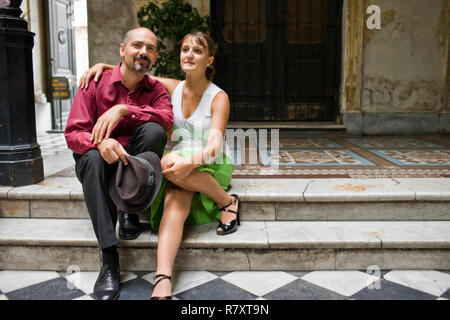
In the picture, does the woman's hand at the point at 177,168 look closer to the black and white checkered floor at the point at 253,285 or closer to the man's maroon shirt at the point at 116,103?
the man's maroon shirt at the point at 116,103

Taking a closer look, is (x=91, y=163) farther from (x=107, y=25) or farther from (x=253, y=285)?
(x=107, y=25)

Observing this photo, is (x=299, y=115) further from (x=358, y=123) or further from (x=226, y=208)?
(x=226, y=208)

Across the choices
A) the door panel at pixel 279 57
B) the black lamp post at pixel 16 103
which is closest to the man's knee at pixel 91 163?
the black lamp post at pixel 16 103

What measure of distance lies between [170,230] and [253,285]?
19.3 inches

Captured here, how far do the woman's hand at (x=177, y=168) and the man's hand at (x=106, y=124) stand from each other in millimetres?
326

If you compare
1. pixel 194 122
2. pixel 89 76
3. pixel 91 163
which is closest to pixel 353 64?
pixel 194 122

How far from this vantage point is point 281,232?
2.25 m

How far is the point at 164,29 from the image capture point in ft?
14.3

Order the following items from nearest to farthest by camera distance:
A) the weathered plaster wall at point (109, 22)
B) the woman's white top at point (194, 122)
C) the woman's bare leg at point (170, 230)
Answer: the woman's bare leg at point (170, 230) → the woman's white top at point (194, 122) → the weathered plaster wall at point (109, 22)

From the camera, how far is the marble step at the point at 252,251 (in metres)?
2.13

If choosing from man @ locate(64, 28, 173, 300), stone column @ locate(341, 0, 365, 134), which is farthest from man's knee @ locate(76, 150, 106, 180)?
stone column @ locate(341, 0, 365, 134)

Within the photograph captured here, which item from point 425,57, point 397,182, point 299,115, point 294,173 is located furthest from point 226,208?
point 425,57
